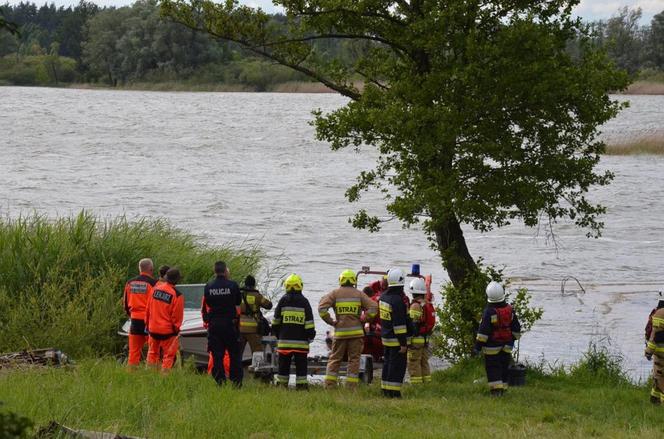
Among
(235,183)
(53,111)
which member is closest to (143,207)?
(235,183)

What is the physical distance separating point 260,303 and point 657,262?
80.9 ft

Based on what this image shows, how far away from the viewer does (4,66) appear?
126m

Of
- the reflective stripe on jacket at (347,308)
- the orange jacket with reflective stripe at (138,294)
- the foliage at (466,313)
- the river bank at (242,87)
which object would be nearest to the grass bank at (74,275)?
the orange jacket with reflective stripe at (138,294)

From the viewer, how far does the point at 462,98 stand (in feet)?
48.1

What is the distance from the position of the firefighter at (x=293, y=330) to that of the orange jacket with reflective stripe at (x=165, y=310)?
120cm

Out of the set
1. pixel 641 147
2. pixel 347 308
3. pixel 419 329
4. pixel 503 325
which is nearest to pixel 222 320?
pixel 347 308

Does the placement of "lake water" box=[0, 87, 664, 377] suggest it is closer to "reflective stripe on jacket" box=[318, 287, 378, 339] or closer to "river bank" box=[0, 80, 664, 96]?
"reflective stripe on jacket" box=[318, 287, 378, 339]

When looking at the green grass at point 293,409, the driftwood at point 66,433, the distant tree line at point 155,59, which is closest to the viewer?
the driftwood at point 66,433

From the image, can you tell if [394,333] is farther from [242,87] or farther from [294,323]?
[242,87]

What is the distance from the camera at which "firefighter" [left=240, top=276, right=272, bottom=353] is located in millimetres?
13977

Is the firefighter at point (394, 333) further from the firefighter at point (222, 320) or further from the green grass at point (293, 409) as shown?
the firefighter at point (222, 320)

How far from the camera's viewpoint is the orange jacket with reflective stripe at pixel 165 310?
502 inches

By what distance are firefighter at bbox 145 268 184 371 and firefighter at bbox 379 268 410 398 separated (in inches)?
99.1

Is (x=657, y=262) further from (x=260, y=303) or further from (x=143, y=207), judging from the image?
(x=260, y=303)
